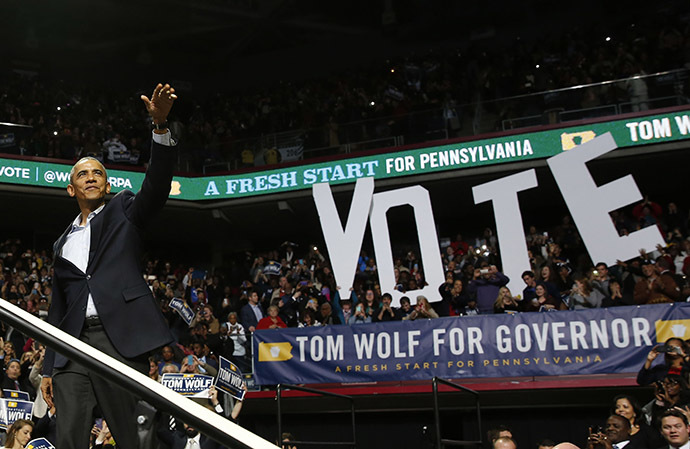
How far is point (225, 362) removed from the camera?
8.31m

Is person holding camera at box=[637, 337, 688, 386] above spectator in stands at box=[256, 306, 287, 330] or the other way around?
the other way around

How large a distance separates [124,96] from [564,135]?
13.9 meters

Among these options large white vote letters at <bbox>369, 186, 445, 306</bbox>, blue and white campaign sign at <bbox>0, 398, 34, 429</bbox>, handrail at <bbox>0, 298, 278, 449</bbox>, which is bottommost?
blue and white campaign sign at <bbox>0, 398, 34, 429</bbox>

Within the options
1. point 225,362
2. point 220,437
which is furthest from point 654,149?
point 220,437

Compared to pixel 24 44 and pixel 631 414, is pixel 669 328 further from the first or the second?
pixel 24 44

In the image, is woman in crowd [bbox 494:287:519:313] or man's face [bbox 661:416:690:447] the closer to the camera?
man's face [bbox 661:416:690:447]

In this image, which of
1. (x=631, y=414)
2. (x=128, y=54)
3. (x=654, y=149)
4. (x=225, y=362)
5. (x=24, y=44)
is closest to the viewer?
(x=631, y=414)

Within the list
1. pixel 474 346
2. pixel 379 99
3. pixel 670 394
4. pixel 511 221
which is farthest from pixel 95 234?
pixel 379 99

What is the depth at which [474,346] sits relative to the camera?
998cm

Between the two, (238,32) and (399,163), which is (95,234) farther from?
(238,32)

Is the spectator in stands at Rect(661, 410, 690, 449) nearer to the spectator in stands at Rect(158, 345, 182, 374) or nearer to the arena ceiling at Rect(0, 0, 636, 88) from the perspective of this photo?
the spectator in stands at Rect(158, 345, 182, 374)

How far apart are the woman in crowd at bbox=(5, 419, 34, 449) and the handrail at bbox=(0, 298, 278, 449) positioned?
4.65 meters

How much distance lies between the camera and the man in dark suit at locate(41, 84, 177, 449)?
117 inches

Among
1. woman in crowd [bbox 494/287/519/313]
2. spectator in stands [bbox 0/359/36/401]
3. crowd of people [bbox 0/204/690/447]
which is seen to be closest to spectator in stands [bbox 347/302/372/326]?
crowd of people [bbox 0/204/690/447]
